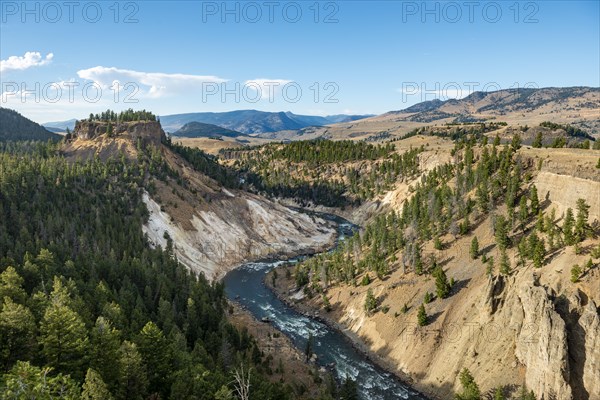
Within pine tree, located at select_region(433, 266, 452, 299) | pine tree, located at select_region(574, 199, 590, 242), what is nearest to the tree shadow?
pine tree, located at select_region(433, 266, 452, 299)

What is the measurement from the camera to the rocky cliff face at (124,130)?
15700 cm

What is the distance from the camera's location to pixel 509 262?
6288 centimetres

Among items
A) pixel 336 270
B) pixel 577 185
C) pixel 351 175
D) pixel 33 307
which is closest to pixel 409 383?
pixel 336 270

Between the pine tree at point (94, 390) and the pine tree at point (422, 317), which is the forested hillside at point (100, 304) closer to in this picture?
the pine tree at point (94, 390)

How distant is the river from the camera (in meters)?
57.0

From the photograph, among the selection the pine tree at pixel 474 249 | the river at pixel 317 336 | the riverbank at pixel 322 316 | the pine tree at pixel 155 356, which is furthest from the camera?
the pine tree at pixel 474 249

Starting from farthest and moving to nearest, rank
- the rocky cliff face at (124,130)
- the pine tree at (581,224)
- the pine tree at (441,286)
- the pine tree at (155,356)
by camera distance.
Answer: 1. the rocky cliff face at (124,130)
2. the pine tree at (441,286)
3. the pine tree at (581,224)
4. the pine tree at (155,356)

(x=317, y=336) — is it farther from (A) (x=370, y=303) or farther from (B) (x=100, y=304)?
(B) (x=100, y=304)

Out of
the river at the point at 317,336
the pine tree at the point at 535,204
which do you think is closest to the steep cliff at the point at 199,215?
the river at the point at 317,336

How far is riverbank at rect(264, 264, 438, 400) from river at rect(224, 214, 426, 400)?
0.70 meters

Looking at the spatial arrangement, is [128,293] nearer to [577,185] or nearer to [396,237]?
[396,237]

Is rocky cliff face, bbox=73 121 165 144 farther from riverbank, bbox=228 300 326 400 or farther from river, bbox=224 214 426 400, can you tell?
riverbank, bbox=228 300 326 400

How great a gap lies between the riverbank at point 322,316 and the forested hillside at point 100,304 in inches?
644

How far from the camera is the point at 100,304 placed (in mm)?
54938
